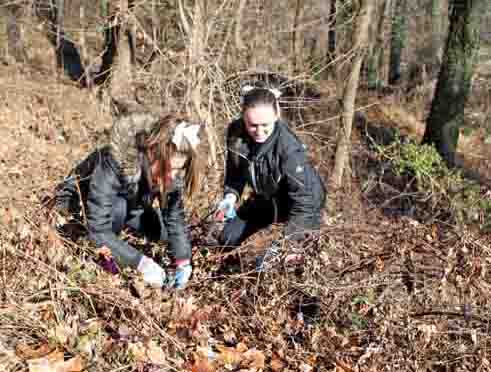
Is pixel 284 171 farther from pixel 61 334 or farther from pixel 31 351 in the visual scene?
pixel 31 351

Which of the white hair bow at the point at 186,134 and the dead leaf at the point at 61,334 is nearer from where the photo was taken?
the dead leaf at the point at 61,334

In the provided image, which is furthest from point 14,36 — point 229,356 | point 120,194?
point 229,356

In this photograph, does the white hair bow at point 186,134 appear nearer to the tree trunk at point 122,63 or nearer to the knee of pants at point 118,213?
the knee of pants at point 118,213

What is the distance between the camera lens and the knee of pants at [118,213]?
308 cm

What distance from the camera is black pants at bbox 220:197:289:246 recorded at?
3.67 metres

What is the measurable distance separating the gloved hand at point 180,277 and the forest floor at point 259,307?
0.05m

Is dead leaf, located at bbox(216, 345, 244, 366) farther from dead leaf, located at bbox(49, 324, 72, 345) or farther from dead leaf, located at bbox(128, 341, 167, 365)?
dead leaf, located at bbox(49, 324, 72, 345)

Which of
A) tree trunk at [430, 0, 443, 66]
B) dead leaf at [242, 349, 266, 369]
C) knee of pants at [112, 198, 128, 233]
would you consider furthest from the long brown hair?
tree trunk at [430, 0, 443, 66]

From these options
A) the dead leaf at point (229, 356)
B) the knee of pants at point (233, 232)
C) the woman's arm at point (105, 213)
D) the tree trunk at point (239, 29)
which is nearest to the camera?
the dead leaf at point (229, 356)

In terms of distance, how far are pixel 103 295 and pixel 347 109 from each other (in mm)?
4421

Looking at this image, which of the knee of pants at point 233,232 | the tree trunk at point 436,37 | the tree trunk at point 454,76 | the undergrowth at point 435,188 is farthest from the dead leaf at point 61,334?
the tree trunk at point 436,37

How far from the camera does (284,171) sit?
128 inches

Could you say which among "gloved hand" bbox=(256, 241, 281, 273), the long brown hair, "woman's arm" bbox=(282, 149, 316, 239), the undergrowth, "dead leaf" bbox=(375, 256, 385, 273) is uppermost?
the long brown hair

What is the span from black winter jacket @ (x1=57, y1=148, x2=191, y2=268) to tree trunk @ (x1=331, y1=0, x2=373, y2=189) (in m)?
3.13
